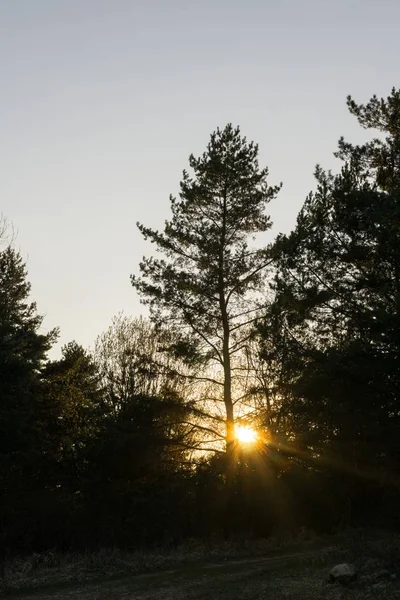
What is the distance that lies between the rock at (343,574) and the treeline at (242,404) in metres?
5.03

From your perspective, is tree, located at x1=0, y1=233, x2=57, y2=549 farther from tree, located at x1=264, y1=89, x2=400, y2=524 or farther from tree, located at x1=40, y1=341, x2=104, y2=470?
tree, located at x1=264, y1=89, x2=400, y2=524

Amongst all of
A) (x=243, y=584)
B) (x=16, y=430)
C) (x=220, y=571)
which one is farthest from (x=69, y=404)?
(x=243, y=584)

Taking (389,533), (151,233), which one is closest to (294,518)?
(389,533)

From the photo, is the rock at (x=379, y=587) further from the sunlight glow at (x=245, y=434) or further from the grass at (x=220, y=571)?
the sunlight glow at (x=245, y=434)

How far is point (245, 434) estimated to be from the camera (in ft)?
75.9

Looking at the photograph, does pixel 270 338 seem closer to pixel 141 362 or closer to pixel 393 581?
pixel 141 362

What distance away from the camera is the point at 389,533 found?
19.8 m

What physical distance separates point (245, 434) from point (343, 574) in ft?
35.0

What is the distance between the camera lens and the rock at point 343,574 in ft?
40.9

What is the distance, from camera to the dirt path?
1302 centimetres

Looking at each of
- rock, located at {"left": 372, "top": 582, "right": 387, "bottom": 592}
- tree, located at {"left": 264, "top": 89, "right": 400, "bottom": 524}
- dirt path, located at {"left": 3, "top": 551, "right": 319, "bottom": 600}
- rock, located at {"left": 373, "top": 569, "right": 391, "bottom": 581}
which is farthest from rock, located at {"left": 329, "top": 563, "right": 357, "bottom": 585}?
tree, located at {"left": 264, "top": 89, "right": 400, "bottom": 524}

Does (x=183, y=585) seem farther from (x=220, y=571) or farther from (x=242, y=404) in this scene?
(x=242, y=404)

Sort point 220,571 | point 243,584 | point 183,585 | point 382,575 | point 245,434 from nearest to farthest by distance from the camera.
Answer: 1. point 382,575
2. point 243,584
3. point 183,585
4. point 220,571
5. point 245,434

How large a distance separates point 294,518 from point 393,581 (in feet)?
33.4
